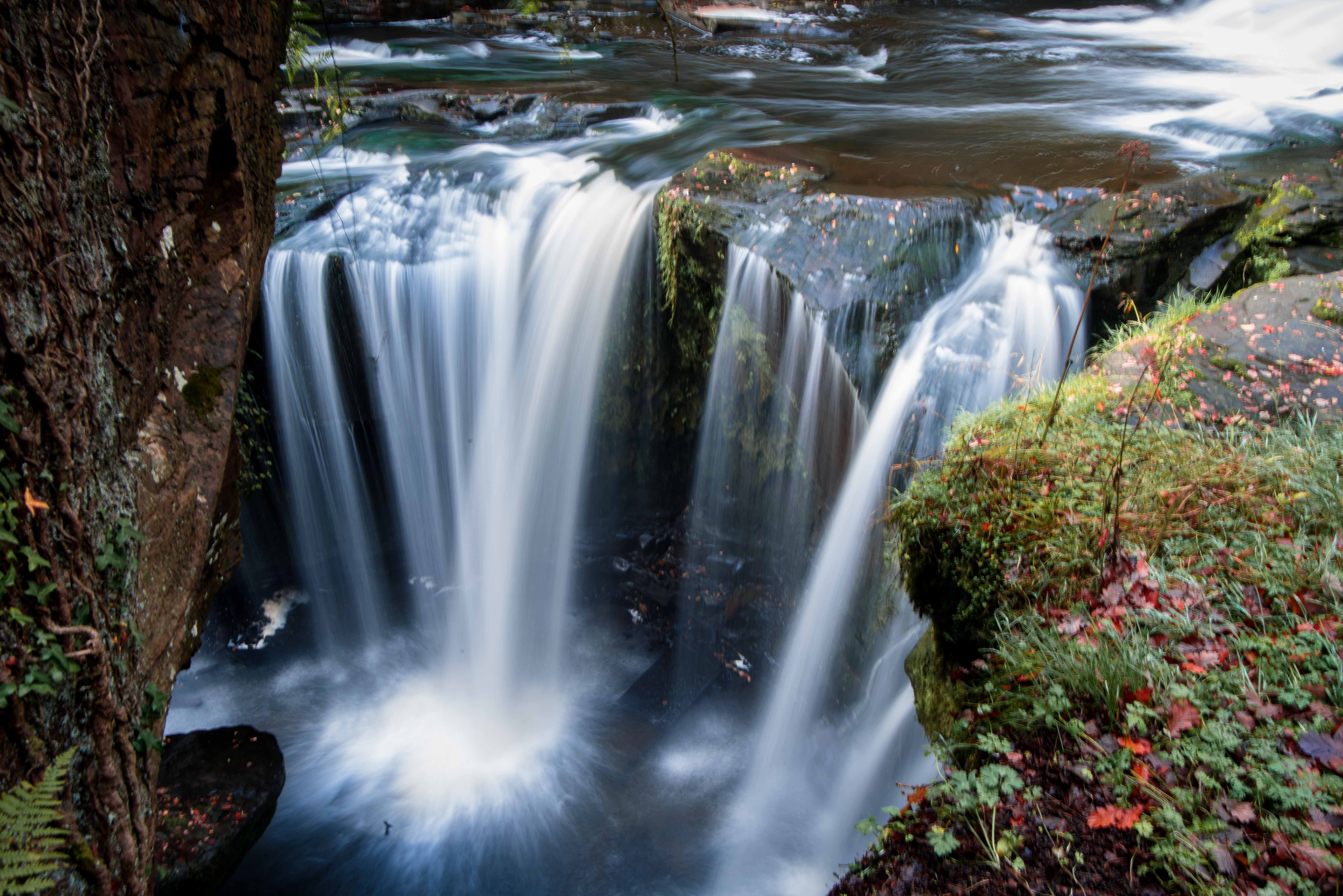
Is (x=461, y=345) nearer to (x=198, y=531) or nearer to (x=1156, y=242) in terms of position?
(x=198, y=531)

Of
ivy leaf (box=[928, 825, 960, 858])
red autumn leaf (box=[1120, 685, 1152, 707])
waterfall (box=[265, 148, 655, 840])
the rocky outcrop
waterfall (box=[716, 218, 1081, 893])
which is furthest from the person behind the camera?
waterfall (box=[265, 148, 655, 840])

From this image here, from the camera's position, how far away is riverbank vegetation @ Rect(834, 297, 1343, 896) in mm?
2061

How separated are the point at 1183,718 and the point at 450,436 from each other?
19.4 ft

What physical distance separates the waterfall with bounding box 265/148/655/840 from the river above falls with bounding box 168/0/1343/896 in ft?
0.09

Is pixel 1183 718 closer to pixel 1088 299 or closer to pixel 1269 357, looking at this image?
pixel 1088 299

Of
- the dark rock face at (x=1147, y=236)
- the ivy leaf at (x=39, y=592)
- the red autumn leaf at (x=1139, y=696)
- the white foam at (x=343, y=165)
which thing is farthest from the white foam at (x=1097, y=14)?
the ivy leaf at (x=39, y=592)

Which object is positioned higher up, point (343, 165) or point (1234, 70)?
point (1234, 70)

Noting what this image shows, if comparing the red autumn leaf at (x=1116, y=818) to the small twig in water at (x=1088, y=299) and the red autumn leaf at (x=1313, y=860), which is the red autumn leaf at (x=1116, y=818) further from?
the small twig in water at (x=1088, y=299)

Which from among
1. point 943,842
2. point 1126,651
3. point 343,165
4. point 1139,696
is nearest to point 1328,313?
point 1126,651

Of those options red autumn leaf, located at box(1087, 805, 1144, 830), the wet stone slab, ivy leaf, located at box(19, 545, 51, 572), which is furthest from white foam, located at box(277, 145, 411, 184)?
red autumn leaf, located at box(1087, 805, 1144, 830)

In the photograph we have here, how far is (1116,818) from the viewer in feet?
7.05

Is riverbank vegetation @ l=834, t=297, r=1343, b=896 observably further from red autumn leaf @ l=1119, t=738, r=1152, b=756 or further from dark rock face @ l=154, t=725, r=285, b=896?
dark rock face @ l=154, t=725, r=285, b=896

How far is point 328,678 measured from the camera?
711cm

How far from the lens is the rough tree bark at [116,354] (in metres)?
2.34
